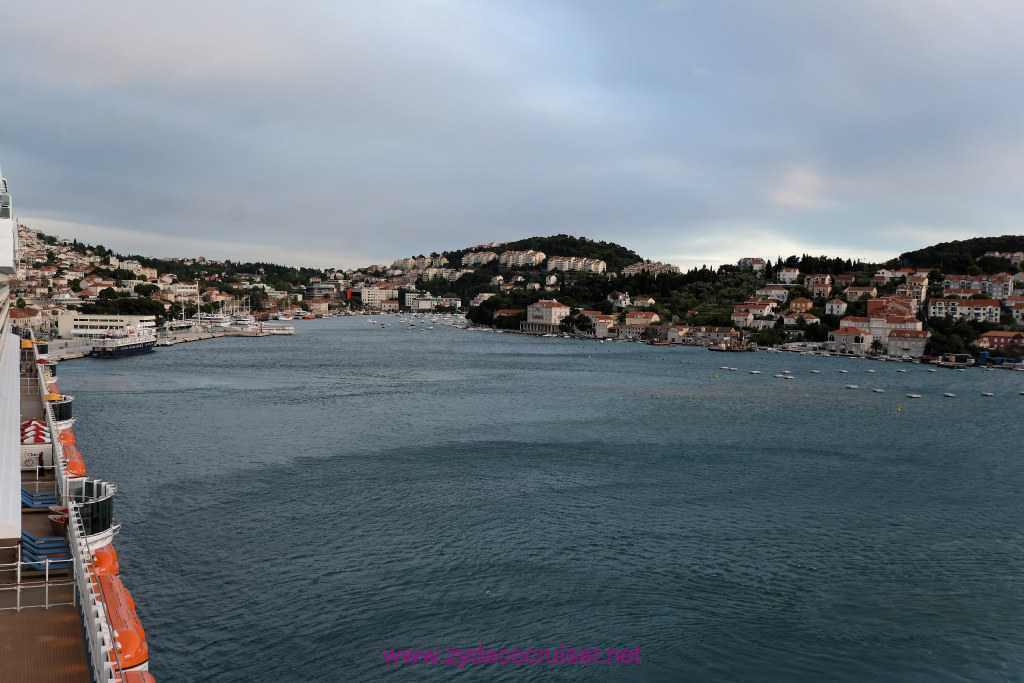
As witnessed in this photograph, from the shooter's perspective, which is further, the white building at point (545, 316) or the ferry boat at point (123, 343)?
the white building at point (545, 316)

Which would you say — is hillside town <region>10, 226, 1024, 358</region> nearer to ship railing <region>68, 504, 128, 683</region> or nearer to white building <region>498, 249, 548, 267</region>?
white building <region>498, 249, 548, 267</region>

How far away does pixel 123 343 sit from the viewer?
121 feet

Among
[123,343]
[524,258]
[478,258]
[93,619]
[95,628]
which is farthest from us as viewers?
[478,258]

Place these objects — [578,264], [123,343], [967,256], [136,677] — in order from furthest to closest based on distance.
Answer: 1. [578,264]
2. [967,256]
3. [123,343]
4. [136,677]

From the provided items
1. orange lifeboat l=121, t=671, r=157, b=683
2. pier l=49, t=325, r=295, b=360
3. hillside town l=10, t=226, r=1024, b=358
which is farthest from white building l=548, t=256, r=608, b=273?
orange lifeboat l=121, t=671, r=157, b=683

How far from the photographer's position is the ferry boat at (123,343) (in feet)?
117

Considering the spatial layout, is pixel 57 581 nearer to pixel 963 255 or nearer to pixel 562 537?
pixel 562 537

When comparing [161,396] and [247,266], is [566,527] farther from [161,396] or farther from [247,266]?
[247,266]

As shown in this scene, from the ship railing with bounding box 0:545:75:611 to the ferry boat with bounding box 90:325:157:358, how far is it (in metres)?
35.2

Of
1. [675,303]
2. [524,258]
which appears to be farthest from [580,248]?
[675,303]

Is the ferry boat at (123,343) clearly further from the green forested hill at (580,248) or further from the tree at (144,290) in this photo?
the green forested hill at (580,248)

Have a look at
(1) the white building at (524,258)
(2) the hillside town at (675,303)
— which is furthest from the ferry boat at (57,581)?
(1) the white building at (524,258)

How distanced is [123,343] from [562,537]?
112 feet

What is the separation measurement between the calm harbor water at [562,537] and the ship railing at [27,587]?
191cm
